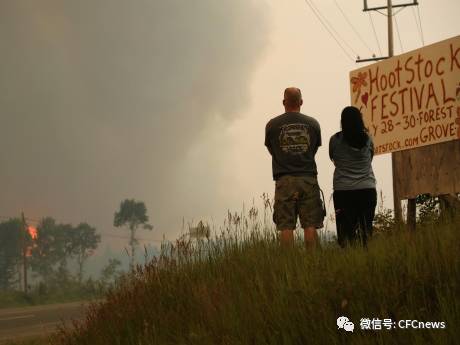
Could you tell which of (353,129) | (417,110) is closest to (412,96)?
(417,110)

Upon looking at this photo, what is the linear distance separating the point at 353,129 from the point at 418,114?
7.64ft

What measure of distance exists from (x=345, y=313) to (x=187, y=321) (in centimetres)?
150

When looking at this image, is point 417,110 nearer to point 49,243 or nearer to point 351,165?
point 351,165

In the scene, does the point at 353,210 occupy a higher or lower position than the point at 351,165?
lower

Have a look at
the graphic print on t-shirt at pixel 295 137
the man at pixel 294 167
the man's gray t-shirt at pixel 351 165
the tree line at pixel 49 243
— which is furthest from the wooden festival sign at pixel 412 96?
the tree line at pixel 49 243

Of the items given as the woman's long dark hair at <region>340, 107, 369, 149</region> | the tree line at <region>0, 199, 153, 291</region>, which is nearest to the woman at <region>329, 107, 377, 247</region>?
the woman's long dark hair at <region>340, 107, 369, 149</region>

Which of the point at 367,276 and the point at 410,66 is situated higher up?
the point at 410,66

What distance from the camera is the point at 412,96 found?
8.73 meters

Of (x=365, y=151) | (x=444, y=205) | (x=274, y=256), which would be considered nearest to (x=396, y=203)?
(x=444, y=205)

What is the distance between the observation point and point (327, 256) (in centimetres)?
554

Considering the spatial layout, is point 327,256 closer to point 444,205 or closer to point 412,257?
point 412,257

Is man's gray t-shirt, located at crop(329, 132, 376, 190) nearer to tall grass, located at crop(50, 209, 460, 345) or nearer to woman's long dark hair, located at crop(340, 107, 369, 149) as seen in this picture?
woman's long dark hair, located at crop(340, 107, 369, 149)

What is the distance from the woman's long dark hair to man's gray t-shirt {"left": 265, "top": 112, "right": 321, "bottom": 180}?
0.28 metres

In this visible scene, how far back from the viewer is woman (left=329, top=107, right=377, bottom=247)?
6648 millimetres
